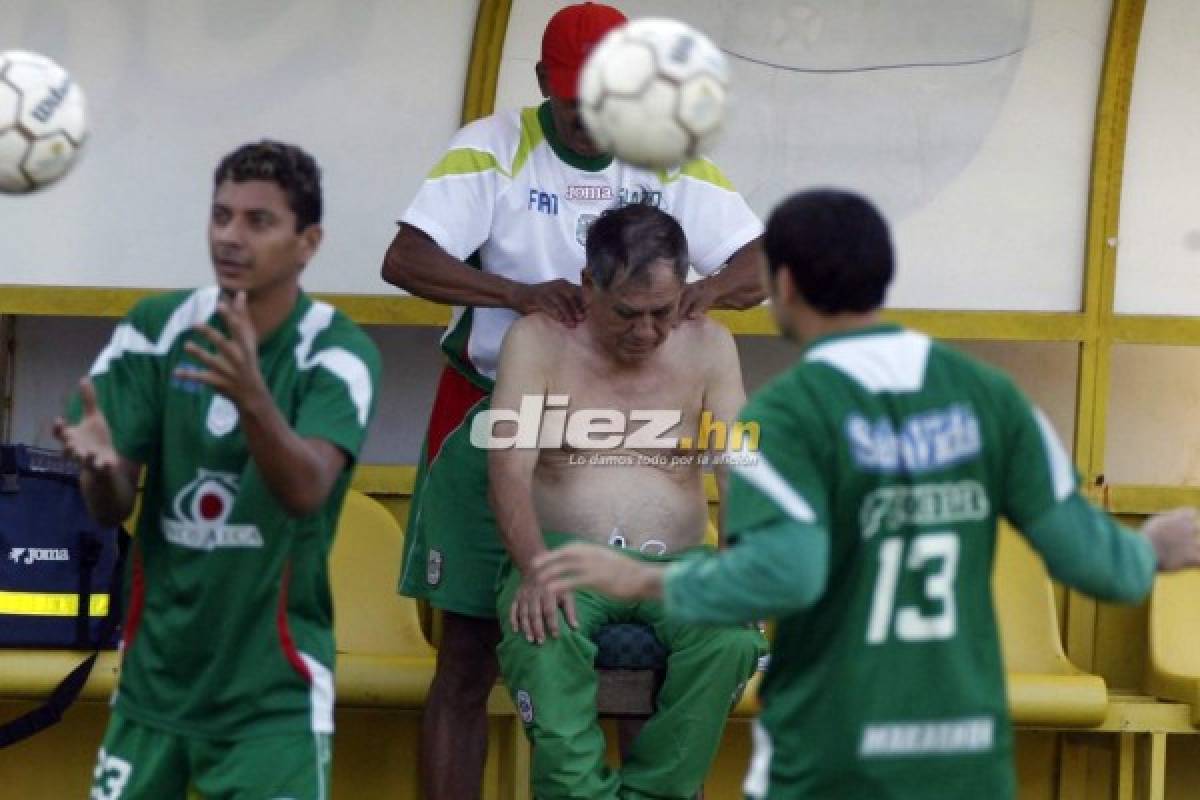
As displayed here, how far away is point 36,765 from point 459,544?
174cm

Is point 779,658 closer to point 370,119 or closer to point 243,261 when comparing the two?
point 243,261

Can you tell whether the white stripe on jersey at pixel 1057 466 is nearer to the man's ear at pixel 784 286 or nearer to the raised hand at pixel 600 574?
the man's ear at pixel 784 286

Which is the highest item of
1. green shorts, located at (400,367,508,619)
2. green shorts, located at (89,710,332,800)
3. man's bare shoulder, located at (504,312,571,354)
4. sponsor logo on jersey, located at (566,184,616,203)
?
sponsor logo on jersey, located at (566,184,616,203)

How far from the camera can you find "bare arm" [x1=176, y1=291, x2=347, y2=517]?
434 cm

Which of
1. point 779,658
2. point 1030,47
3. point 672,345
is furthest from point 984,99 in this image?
point 779,658

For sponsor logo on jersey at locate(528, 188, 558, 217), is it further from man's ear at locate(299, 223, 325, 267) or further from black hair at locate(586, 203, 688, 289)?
man's ear at locate(299, 223, 325, 267)

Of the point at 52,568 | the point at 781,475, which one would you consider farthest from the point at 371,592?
the point at 781,475

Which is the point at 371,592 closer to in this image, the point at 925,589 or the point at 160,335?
the point at 160,335

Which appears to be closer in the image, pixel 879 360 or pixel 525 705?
pixel 879 360

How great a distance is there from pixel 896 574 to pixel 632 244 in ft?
7.28

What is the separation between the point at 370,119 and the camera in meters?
7.46

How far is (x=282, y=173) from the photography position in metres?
4.84

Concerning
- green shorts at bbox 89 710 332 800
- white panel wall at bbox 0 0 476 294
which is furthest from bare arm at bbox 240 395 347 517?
white panel wall at bbox 0 0 476 294

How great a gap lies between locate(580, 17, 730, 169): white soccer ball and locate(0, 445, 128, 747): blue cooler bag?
7.36 feet
